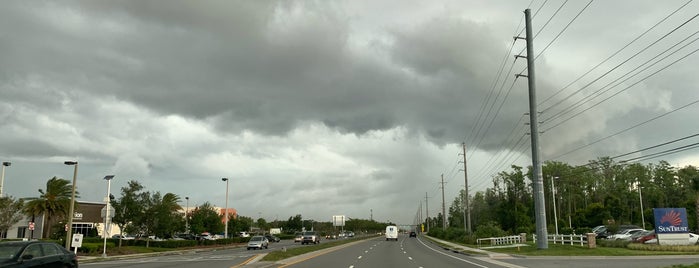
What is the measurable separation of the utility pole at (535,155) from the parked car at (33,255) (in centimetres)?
2958

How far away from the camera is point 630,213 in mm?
105438

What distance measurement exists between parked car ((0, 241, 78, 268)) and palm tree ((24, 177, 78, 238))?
4841 centimetres

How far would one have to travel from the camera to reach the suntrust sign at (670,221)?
38.3 metres

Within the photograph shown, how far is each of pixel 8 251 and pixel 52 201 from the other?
168 feet

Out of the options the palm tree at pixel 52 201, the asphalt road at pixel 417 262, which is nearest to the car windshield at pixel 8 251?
the asphalt road at pixel 417 262

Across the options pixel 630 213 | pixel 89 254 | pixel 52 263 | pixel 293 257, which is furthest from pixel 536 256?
pixel 630 213

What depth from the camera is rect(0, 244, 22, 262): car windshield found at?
1374cm

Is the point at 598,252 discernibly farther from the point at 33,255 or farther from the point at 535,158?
the point at 33,255

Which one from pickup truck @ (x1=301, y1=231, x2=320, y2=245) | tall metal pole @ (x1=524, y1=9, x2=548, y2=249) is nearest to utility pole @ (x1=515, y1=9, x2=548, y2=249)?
tall metal pole @ (x1=524, y1=9, x2=548, y2=249)

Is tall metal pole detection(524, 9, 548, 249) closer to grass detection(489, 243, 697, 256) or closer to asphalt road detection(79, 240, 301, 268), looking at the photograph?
grass detection(489, 243, 697, 256)

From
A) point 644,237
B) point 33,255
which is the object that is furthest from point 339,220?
point 33,255

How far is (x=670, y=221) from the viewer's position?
38469mm

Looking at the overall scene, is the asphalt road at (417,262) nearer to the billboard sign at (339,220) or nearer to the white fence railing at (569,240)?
the white fence railing at (569,240)

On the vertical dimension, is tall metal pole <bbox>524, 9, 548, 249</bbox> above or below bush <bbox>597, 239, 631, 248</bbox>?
above
